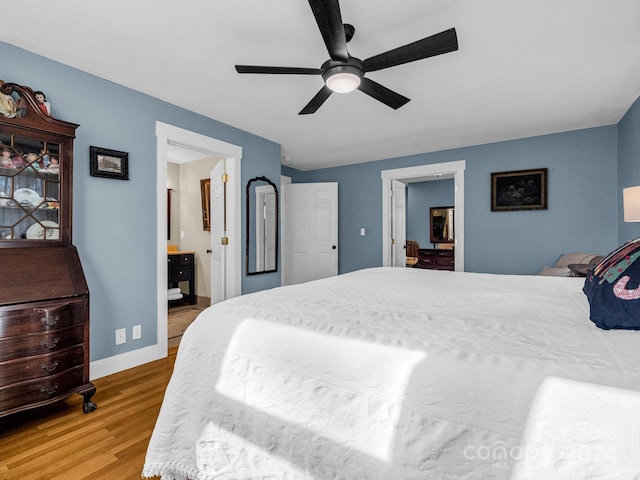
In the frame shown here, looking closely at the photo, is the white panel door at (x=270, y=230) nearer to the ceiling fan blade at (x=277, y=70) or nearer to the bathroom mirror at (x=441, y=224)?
the ceiling fan blade at (x=277, y=70)

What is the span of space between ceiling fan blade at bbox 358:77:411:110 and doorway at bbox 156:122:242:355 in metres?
1.88

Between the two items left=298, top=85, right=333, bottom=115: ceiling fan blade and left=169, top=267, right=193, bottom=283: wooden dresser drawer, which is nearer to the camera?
left=298, top=85, right=333, bottom=115: ceiling fan blade

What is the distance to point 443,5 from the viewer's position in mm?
1790

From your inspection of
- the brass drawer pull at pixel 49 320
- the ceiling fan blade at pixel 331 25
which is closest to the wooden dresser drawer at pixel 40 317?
the brass drawer pull at pixel 49 320

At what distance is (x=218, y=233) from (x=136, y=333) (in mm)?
1486

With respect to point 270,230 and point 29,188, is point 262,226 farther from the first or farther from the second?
point 29,188

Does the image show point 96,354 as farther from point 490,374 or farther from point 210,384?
point 490,374

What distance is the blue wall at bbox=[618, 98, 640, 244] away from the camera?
300 centimetres

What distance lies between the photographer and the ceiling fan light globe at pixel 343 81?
1890mm

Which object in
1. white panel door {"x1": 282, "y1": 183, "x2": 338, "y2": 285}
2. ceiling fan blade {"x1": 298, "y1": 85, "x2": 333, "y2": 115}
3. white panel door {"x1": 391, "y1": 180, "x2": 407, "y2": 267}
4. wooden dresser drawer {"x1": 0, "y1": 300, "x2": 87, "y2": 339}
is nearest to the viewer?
wooden dresser drawer {"x1": 0, "y1": 300, "x2": 87, "y2": 339}

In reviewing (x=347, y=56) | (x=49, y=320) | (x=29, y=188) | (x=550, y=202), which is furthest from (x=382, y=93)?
(x=550, y=202)

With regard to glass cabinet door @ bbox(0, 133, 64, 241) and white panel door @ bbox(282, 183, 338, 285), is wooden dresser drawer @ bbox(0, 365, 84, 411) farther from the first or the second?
white panel door @ bbox(282, 183, 338, 285)

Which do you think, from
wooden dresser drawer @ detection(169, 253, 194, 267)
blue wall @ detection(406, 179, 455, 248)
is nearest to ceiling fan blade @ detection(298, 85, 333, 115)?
wooden dresser drawer @ detection(169, 253, 194, 267)

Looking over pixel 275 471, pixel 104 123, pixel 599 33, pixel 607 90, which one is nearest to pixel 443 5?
pixel 599 33
